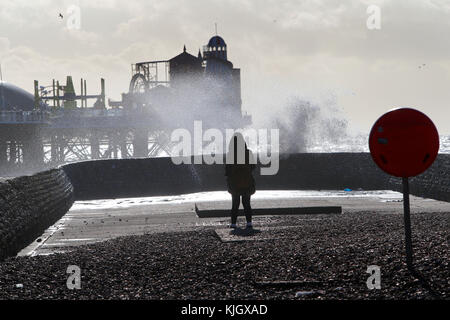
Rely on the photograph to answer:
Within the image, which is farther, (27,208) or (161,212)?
(161,212)

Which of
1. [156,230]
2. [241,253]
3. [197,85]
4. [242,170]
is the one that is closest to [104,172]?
[156,230]

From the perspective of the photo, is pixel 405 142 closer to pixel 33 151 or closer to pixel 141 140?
pixel 33 151

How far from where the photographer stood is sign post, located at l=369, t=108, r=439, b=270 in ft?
22.4

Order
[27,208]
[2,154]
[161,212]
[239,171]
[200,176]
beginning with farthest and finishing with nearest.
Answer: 1. [2,154]
2. [200,176]
3. [161,212]
4. [27,208]
5. [239,171]

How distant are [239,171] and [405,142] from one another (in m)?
6.65

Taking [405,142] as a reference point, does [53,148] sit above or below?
below

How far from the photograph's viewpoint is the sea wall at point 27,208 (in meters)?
12.0

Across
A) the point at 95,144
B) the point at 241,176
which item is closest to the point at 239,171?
the point at 241,176

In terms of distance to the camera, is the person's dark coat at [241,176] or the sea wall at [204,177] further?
the sea wall at [204,177]

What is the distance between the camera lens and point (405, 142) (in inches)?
268

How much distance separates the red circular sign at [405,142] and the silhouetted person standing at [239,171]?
6.13m

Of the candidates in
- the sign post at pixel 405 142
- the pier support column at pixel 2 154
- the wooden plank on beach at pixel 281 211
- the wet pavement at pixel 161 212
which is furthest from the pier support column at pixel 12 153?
the sign post at pixel 405 142

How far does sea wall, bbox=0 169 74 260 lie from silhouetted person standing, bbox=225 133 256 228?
3.51 m

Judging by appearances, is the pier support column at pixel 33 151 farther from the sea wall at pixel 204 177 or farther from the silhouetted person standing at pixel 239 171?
the silhouetted person standing at pixel 239 171
